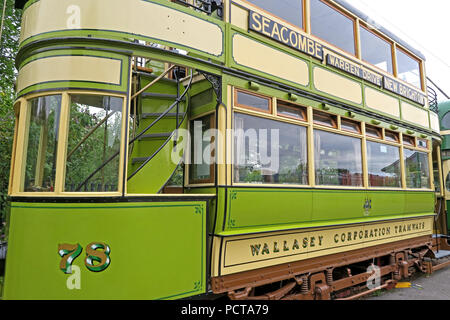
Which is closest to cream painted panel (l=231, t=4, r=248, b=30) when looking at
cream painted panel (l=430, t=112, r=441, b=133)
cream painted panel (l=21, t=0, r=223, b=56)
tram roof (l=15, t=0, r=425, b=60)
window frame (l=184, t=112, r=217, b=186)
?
cream painted panel (l=21, t=0, r=223, b=56)

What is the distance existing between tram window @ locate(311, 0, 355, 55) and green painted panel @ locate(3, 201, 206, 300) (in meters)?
3.54

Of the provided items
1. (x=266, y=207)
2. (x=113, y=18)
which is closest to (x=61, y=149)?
(x=113, y=18)

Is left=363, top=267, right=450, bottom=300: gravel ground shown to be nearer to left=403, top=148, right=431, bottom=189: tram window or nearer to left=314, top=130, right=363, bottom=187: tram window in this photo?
left=403, top=148, right=431, bottom=189: tram window

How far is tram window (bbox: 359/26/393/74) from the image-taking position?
18.1 feet

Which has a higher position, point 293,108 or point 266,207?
point 293,108

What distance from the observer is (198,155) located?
3.73 metres

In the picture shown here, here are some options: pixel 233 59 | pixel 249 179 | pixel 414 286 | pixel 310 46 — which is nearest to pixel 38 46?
pixel 233 59

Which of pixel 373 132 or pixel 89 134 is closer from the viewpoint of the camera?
pixel 89 134

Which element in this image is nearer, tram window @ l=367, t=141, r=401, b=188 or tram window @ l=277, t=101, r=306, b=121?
tram window @ l=277, t=101, r=306, b=121

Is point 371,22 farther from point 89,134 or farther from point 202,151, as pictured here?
point 89,134

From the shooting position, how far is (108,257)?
2580mm

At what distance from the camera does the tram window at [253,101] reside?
3.51 m


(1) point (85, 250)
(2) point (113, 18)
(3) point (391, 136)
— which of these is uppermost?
(2) point (113, 18)

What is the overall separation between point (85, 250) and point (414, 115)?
6515mm
